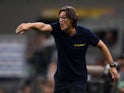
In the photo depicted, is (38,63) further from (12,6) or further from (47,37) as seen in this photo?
(12,6)

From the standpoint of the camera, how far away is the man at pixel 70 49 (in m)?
12.7

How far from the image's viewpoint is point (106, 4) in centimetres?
3125

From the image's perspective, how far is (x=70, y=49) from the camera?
41.8ft

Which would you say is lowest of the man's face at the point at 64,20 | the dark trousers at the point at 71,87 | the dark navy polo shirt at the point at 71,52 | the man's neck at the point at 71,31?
the dark trousers at the point at 71,87

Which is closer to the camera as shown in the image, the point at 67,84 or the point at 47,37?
the point at 67,84

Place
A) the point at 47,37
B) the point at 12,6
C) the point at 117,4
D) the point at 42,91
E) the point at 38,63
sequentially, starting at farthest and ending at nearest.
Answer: the point at 12,6 < the point at 117,4 < the point at 47,37 < the point at 38,63 < the point at 42,91

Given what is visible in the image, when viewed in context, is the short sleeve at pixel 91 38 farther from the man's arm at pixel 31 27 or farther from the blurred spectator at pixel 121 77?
the blurred spectator at pixel 121 77

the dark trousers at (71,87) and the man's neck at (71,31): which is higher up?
the man's neck at (71,31)

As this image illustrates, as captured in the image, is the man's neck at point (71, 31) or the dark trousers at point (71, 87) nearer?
the man's neck at point (71, 31)

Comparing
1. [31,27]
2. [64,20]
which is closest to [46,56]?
[64,20]

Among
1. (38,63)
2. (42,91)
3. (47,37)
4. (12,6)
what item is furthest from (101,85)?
(12,6)

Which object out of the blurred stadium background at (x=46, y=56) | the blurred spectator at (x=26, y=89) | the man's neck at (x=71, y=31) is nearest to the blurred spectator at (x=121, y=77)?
the blurred stadium background at (x=46, y=56)

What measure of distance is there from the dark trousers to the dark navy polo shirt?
7cm

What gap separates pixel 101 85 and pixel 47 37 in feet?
32.4
